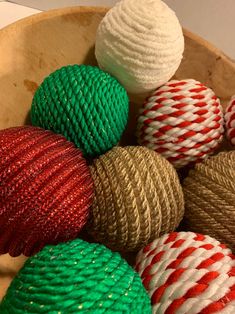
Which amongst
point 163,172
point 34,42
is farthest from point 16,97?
point 163,172

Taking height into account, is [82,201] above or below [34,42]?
below

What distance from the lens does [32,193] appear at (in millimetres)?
448

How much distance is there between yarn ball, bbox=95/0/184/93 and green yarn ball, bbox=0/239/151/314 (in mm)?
209

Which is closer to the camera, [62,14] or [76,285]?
[76,285]

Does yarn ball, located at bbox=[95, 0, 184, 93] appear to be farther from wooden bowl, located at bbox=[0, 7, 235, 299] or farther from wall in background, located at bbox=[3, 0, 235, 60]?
wall in background, located at bbox=[3, 0, 235, 60]

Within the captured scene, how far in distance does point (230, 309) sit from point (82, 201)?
172 millimetres

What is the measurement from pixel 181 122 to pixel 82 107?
0.37 ft

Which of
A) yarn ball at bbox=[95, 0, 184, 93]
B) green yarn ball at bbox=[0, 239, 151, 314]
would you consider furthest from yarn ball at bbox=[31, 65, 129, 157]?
green yarn ball at bbox=[0, 239, 151, 314]

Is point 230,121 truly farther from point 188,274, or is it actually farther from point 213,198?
point 188,274

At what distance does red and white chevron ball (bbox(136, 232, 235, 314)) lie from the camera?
420mm

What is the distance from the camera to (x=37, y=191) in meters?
0.45

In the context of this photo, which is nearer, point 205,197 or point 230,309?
point 230,309

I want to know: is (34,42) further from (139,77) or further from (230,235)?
(230,235)

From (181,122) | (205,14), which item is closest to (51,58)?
(181,122)
